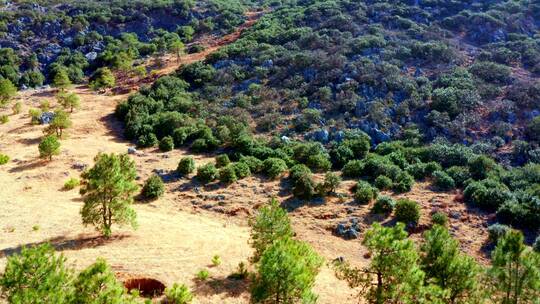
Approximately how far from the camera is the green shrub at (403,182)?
80.7 feet

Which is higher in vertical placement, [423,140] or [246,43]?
[246,43]

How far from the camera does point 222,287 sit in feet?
54.1

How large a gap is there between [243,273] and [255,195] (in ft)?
25.4

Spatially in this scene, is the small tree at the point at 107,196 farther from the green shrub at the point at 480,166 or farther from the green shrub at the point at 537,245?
the green shrub at the point at 480,166

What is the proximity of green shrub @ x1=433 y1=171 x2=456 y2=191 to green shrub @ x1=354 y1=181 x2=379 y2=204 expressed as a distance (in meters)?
3.88

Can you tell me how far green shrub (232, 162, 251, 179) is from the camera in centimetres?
2639

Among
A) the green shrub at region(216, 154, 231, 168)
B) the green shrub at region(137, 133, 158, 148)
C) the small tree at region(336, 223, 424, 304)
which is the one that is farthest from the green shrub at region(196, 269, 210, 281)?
the green shrub at region(137, 133, 158, 148)

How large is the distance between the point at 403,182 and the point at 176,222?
41.3ft

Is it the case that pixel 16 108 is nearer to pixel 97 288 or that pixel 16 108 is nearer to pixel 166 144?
pixel 166 144

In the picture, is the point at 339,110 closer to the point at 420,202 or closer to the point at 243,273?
the point at 420,202

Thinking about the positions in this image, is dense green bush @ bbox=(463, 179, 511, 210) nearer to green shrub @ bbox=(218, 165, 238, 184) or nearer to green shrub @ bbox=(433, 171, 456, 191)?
green shrub @ bbox=(433, 171, 456, 191)

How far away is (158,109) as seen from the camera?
37625 mm

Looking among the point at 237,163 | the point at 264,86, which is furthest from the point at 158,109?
the point at 237,163

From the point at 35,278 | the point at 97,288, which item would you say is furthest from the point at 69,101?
the point at 97,288
